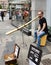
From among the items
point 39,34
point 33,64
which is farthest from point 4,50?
point 33,64

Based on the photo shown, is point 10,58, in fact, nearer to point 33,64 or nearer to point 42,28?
point 33,64

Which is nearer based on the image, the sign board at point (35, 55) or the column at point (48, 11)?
the sign board at point (35, 55)

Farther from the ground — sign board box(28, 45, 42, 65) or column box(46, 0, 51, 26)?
column box(46, 0, 51, 26)

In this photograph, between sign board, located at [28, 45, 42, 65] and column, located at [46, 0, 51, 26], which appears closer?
sign board, located at [28, 45, 42, 65]

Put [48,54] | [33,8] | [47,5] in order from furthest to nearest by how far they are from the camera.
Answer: [33,8]
[47,5]
[48,54]

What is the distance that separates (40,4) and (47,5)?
76 centimetres

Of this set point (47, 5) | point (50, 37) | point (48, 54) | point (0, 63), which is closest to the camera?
point (0, 63)

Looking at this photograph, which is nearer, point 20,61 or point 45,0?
point 20,61

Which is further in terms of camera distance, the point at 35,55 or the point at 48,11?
the point at 48,11

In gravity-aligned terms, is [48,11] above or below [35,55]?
above

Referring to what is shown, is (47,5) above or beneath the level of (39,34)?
above

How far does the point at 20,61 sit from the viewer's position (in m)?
7.27

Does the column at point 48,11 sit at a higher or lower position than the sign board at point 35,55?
higher

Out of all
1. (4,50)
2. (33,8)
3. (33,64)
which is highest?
(33,8)
